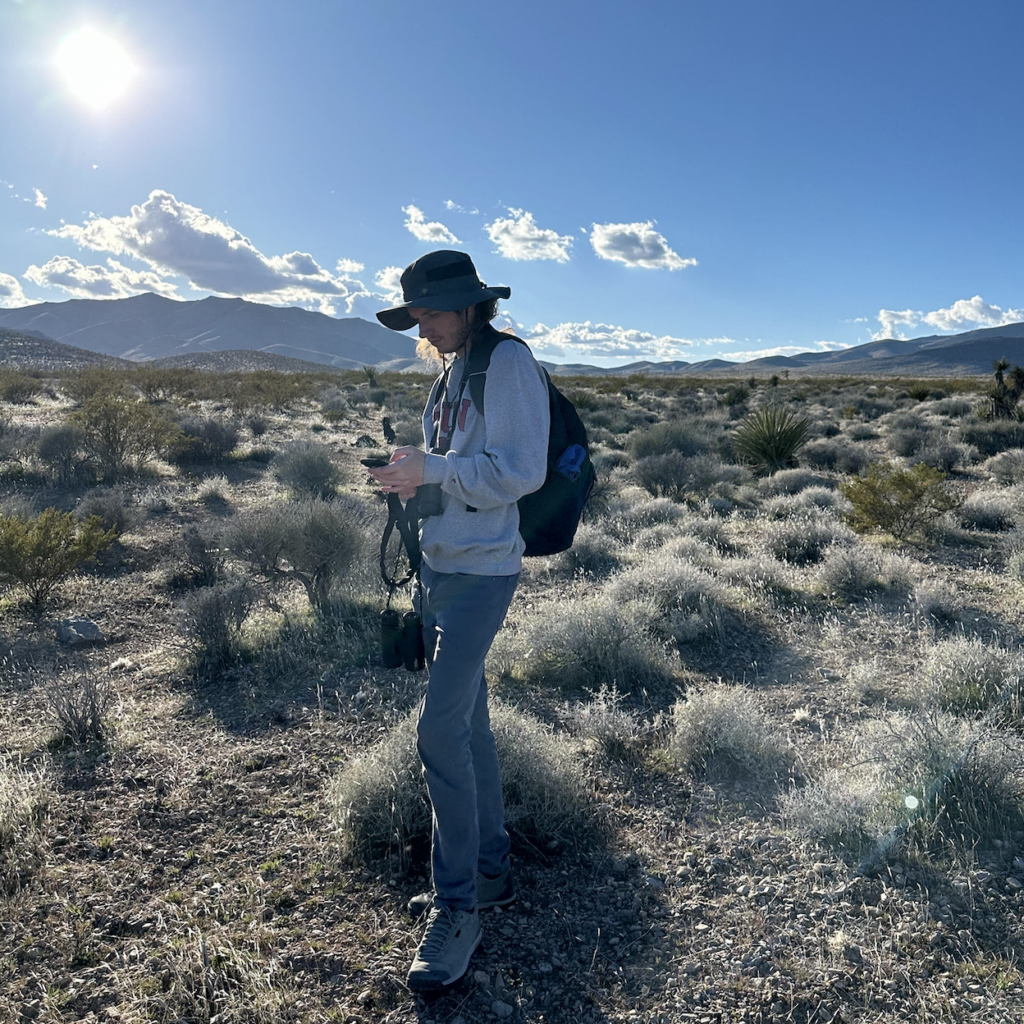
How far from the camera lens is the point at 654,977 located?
2.23 m

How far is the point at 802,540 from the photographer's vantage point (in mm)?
7367

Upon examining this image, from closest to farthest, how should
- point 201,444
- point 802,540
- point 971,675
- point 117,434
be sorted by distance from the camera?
point 971,675 → point 802,540 → point 117,434 → point 201,444

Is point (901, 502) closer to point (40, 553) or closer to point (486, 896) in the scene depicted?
point (486, 896)

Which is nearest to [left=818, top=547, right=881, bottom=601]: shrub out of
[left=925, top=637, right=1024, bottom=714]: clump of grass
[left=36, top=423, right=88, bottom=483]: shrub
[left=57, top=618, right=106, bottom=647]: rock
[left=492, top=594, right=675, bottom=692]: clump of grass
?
[left=925, top=637, right=1024, bottom=714]: clump of grass

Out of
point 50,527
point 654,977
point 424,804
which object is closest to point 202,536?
point 50,527

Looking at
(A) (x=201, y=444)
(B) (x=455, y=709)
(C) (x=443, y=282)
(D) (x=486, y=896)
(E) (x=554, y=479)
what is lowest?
(D) (x=486, y=896)

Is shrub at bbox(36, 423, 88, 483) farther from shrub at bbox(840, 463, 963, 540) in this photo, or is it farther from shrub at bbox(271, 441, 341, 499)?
shrub at bbox(840, 463, 963, 540)

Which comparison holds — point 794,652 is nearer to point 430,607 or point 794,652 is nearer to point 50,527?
point 430,607

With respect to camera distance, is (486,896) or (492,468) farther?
(486,896)

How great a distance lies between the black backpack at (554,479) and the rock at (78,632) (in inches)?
189

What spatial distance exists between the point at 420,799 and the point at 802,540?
5.69 meters

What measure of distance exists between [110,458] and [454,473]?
11.8 m

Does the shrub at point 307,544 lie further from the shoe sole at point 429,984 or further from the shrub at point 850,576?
the shrub at point 850,576

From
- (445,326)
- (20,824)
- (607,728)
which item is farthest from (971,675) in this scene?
(20,824)
